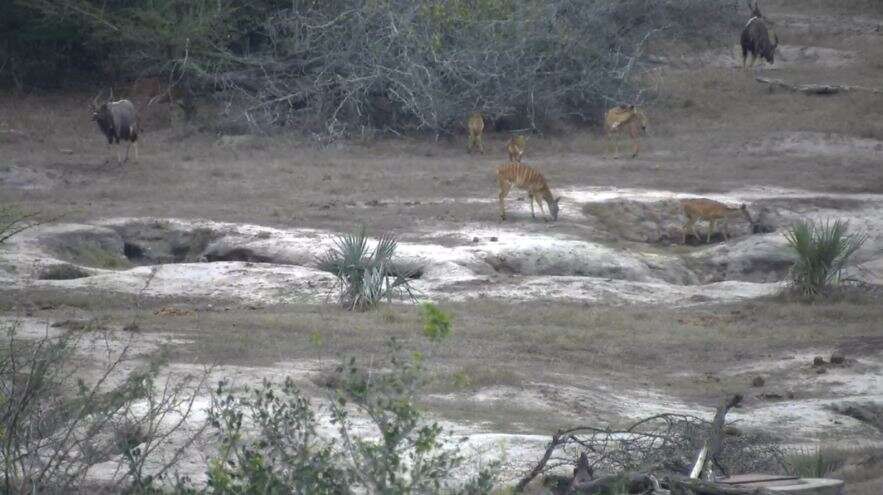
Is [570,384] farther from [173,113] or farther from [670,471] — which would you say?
[173,113]

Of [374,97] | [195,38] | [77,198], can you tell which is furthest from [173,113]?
[77,198]

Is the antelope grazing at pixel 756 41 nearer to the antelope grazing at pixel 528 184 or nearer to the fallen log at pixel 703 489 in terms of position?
the antelope grazing at pixel 528 184

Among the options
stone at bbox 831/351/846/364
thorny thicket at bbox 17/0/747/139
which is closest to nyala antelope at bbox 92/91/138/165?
thorny thicket at bbox 17/0/747/139

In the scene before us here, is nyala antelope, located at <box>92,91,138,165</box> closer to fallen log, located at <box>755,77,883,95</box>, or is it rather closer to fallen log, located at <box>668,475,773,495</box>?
fallen log, located at <box>755,77,883,95</box>

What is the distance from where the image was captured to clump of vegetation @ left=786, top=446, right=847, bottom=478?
23.2 feet

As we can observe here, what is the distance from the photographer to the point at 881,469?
7621 mm

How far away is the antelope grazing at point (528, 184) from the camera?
1683 cm

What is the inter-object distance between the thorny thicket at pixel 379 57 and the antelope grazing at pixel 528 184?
5711mm

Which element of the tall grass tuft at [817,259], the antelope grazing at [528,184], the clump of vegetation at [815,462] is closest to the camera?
the clump of vegetation at [815,462]

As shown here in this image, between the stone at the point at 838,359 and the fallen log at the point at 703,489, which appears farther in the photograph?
the stone at the point at 838,359

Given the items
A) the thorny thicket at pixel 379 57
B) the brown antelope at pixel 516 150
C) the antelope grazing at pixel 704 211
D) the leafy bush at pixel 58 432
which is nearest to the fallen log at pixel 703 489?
the leafy bush at pixel 58 432

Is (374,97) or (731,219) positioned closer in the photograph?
(731,219)

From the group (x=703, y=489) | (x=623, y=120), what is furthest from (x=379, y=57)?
(x=703, y=489)

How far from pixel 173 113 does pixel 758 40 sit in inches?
524
